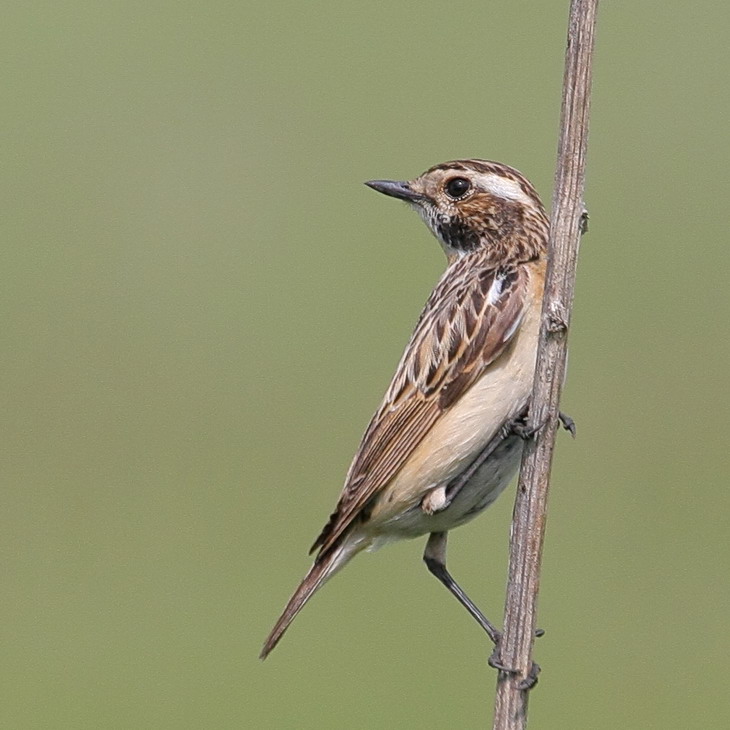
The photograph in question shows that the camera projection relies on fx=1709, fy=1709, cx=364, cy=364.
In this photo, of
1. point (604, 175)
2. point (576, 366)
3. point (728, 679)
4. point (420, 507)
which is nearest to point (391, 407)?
point (420, 507)

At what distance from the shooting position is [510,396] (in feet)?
23.2

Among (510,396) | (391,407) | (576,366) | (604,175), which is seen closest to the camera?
(510,396)

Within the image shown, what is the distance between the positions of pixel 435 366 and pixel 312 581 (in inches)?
43.6

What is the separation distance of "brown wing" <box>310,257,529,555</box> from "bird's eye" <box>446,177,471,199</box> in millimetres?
447

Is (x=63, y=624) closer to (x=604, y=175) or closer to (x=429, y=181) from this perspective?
(x=429, y=181)

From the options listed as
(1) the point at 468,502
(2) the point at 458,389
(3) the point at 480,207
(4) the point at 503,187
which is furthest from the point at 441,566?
→ (4) the point at 503,187

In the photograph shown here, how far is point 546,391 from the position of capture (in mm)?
6047

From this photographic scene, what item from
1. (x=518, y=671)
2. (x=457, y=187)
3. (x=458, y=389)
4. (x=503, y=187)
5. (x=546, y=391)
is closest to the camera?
(x=546, y=391)

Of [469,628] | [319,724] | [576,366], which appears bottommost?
[319,724]

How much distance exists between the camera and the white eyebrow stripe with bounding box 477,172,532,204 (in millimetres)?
7891

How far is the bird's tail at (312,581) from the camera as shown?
7414 millimetres

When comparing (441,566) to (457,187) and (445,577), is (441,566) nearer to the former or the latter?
(445,577)

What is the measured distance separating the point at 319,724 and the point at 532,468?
5739 mm

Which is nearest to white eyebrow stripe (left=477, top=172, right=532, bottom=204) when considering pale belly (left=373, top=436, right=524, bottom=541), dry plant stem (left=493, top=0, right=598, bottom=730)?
pale belly (left=373, top=436, right=524, bottom=541)
